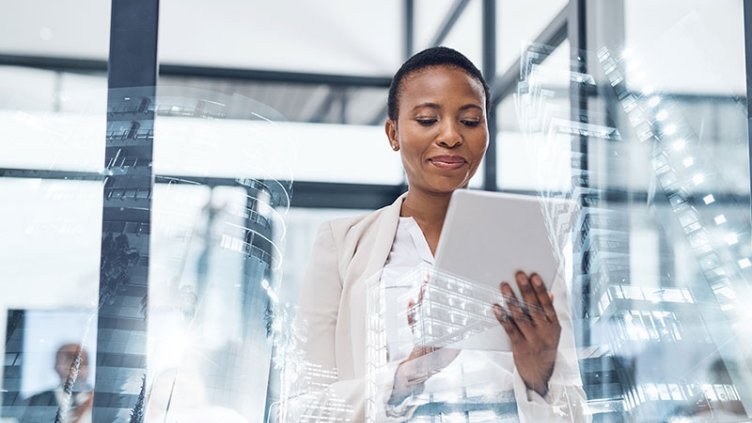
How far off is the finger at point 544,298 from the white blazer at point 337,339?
0.05ft

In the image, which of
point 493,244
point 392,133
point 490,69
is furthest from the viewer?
point 490,69

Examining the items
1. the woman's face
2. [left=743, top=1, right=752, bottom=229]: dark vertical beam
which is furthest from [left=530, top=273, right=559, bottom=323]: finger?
[left=743, top=1, right=752, bottom=229]: dark vertical beam

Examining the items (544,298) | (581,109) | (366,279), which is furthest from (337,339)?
(581,109)

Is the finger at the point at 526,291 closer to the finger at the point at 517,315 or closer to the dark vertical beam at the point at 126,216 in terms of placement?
the finger at the point at 517,315

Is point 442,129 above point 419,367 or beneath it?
above

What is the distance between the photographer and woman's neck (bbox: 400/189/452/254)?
23.5 inches

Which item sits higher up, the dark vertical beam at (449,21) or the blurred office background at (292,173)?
the dark vertical beam at (449,21)

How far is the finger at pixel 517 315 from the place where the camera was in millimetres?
544

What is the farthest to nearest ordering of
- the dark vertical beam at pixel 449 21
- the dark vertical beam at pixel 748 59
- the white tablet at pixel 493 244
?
the dark vertical beam at pixel 449 21
the dark vertical beam at pixel 748 59
the white tablet at pixel 493 244

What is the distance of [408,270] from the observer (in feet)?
1.97

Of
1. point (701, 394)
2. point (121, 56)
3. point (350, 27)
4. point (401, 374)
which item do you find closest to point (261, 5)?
point (350, 27)

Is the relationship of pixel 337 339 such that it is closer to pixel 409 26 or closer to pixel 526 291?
pixel 526 291

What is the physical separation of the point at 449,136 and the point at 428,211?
66 mm

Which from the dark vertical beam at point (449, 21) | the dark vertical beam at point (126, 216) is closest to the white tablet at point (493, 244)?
the dark vertical beam at point (126, 216)
